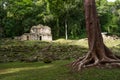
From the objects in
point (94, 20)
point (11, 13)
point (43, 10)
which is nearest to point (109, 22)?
point (43, 10)

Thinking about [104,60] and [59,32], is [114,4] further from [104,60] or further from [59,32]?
[104,60]

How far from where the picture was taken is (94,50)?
1298cm

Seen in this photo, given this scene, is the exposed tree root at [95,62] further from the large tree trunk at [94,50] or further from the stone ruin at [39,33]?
the stone ruin at [39,33]

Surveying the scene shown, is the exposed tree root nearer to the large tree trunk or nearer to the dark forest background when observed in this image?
the large tree trunk

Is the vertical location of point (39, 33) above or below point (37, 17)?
below

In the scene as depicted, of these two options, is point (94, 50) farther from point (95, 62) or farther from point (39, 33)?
point (39, 33)

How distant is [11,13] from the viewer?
5619cm

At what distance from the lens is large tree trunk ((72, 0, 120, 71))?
12595 mm

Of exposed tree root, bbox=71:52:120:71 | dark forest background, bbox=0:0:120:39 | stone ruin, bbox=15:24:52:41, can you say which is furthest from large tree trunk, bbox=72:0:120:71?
dark forest background, bbox=0:0:120:39

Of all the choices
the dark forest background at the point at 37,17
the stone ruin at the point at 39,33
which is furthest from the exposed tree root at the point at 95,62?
the dark forest background at the point at 37,17

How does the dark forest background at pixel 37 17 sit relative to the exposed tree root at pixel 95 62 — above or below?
above

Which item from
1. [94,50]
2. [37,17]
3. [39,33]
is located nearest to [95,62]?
[94,50]

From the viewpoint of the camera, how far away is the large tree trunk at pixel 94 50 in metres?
12.6

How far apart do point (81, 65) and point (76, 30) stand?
4726 cm
